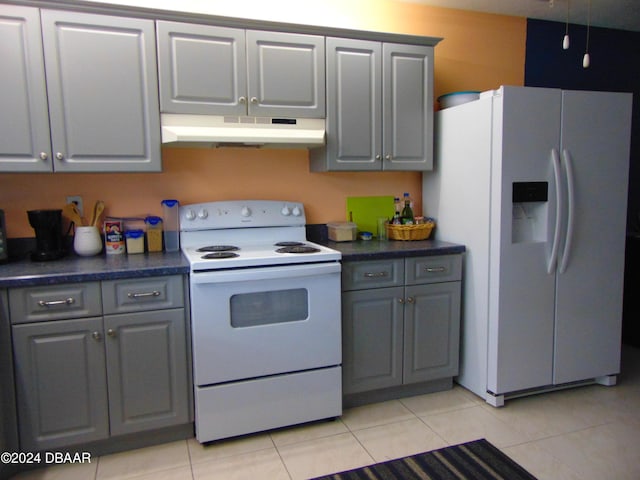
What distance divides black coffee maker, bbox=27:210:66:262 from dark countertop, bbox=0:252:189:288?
0.15 ft

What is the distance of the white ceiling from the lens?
308cm

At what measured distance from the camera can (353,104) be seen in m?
2.69

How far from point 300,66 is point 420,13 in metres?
1.09

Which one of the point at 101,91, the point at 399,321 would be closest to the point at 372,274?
the point at 399,321

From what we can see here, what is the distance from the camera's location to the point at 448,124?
9.27 ft

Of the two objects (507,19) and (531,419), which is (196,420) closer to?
(531,419)

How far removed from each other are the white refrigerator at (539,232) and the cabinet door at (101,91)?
1716mm

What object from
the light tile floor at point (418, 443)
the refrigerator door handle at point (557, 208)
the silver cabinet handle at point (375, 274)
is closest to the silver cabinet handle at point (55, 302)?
the light tile floor at point (418, 443)

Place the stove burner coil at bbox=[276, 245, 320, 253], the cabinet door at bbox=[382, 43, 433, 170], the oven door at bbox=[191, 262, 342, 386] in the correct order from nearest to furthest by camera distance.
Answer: the oven door at bbox=[191, 262, 342, 386], the stove burner coil at bbox=[276, 245, 320, 253], the cabinet door at bbox=[382, 43, 433, 170]

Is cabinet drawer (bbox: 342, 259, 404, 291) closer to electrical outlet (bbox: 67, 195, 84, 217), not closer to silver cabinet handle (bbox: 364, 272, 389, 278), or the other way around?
silver cabinet handle (bbox: 364, 272, 389, 278)

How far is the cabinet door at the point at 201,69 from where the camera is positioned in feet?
7.64

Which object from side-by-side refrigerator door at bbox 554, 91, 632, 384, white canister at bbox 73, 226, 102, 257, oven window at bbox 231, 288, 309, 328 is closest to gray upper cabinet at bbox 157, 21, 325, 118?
white canister at bbox 73, 226, 102, 257

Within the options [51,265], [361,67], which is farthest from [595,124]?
[51,265]

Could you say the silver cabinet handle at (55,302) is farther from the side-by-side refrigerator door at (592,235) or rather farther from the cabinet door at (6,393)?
the side-by-side refrigerator door at (592,235)
